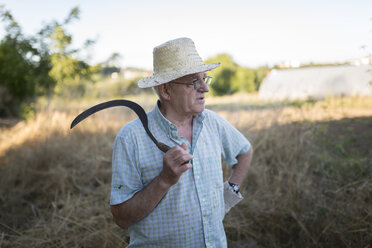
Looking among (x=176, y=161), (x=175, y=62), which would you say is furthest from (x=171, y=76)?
(x=176, y=161)

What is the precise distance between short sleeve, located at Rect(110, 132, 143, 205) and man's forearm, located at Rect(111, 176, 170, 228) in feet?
0.13

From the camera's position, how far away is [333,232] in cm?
266

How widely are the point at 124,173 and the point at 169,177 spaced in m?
0.28

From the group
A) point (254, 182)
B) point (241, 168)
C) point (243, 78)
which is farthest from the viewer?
point (243, 78)

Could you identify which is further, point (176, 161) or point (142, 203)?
point (142, 203)

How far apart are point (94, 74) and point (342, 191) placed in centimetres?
721

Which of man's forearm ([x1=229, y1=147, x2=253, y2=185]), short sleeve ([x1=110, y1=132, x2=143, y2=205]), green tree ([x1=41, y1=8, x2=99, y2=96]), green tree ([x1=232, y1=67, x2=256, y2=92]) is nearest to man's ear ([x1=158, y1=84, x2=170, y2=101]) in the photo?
short sleeve ([x1=110, y1=132, x2=143, y2=205])

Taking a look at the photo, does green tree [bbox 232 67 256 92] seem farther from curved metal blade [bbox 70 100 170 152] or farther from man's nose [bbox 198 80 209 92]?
curved metal blade [bbox 70 100 170 152]

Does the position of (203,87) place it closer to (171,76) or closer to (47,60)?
(171,76)

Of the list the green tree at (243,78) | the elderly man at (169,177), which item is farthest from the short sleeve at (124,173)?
the green tree at (243,78)

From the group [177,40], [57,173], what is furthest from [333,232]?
[57,173]

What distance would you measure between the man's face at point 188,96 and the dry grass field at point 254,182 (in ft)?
3.73

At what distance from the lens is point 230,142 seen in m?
1.96

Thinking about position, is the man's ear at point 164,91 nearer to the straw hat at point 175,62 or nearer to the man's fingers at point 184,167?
the straw hat at point 175,62
